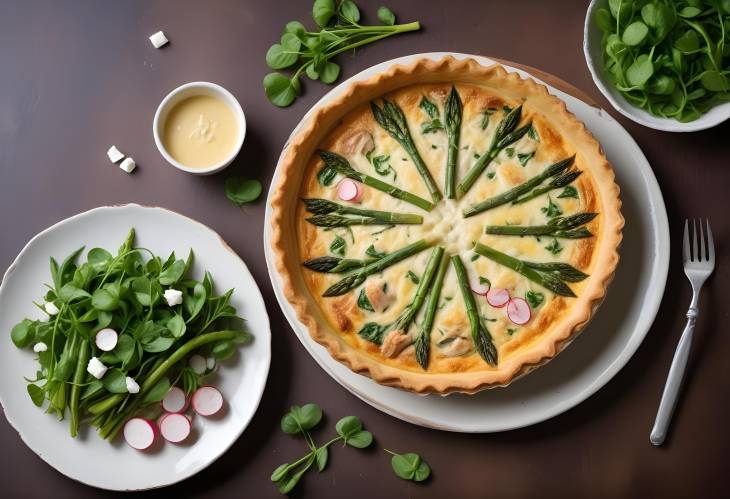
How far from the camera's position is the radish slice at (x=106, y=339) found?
3.84 metres

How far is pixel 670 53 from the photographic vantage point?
3807 mm

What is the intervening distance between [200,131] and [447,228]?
1.51 m

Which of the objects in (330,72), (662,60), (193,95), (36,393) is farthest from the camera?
(330,72)

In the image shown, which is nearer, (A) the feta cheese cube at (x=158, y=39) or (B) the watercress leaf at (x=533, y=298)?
(B) the watercress leaf at (x=533, y=298)

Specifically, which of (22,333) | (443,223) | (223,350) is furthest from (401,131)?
(22,333)

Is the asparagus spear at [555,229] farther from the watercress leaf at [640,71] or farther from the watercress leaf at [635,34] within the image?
the watercress leaf at [635,34]

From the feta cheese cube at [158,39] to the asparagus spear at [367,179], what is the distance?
1.31m

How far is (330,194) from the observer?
3.83 metres

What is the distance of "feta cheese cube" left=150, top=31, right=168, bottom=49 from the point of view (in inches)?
170

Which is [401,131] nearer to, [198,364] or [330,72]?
[330,72]

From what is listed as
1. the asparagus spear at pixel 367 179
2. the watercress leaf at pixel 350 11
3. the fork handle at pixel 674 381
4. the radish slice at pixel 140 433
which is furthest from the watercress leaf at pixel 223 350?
the fork handle at pixel 674 381

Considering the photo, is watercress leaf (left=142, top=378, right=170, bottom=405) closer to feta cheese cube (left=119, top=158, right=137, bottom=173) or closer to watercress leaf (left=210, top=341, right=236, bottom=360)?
watercress leaf (left=210, top=341, right=236, bottom=360)

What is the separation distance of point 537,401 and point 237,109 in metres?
2.30

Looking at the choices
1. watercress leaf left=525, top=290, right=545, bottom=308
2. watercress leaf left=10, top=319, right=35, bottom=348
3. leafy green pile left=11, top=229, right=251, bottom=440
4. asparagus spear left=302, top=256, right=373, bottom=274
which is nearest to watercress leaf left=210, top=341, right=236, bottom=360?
leafy green pile left=11, top=229, right=251, bottom=440
